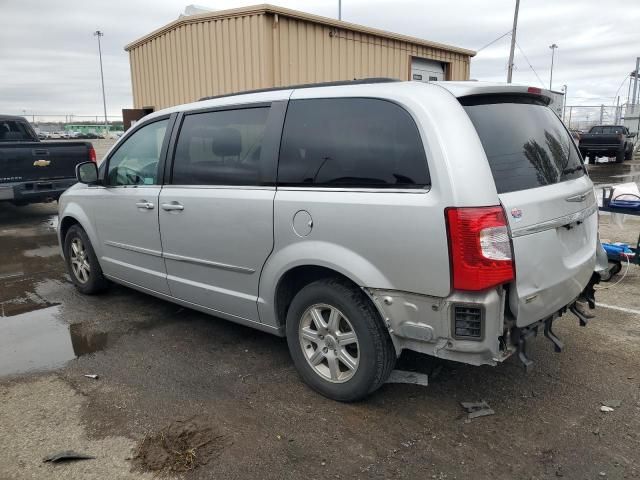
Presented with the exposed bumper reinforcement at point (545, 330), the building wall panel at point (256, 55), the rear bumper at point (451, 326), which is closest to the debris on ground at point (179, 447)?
the rear bumper at point (451, 326)

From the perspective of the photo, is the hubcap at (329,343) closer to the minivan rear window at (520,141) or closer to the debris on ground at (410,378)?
the debris on ground at (410,378)

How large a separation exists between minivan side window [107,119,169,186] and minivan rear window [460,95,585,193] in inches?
99.1

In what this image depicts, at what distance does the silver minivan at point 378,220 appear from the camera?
263 cm

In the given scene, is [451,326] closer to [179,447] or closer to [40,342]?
[179,447]

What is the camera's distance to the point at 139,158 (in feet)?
14.7

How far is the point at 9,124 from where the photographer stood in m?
10.8

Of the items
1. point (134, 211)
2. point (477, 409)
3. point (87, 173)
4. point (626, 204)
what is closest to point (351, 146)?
point (477, 409)

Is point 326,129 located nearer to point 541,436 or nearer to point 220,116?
point 220,116

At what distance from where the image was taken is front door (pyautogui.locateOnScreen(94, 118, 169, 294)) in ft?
13.8

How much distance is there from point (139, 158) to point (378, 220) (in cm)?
256

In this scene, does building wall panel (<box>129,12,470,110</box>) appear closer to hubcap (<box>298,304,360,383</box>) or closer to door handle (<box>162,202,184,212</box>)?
door handle (<box>162,202,184,212</box>)

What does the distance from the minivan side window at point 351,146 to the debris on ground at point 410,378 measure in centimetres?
131

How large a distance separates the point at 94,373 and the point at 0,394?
557mm

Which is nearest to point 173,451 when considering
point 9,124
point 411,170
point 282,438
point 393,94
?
point 282,438
